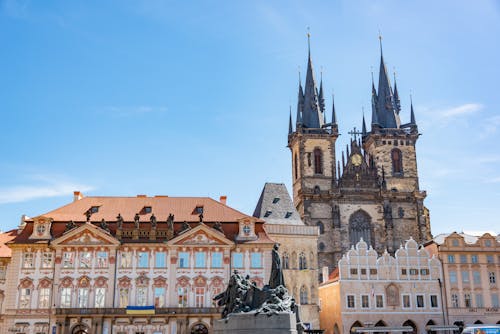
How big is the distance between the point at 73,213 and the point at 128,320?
10.2m

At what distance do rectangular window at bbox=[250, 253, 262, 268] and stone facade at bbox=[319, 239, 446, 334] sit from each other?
9.72m

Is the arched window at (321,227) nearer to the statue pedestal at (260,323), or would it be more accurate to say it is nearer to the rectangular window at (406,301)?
the rectangular window at (406,301)

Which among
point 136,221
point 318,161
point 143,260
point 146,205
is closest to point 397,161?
point 318,161

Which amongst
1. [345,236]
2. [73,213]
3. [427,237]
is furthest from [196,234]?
[427,237]

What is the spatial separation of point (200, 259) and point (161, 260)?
3.00 m

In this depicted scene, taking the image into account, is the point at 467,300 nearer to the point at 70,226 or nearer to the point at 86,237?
the point at 86,237

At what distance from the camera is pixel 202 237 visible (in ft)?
152

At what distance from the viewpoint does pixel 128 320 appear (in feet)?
144

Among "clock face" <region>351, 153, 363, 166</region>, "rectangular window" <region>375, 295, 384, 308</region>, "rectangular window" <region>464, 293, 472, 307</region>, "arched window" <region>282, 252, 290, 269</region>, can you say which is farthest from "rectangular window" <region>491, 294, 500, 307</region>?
"clock face" <region>351, 153, 363, 166</region>

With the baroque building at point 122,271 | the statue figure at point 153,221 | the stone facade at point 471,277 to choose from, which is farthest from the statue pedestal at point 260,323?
the stone facade at point 471,277

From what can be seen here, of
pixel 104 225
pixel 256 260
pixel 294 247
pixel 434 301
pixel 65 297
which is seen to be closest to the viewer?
pixel 65 297

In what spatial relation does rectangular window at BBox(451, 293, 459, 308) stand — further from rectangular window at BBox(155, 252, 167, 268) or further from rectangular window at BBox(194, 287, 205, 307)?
rectangular window at BBox(155, 252, 167, 268)

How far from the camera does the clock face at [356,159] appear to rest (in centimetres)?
7594

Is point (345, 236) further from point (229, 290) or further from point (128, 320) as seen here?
point (229, 290)
